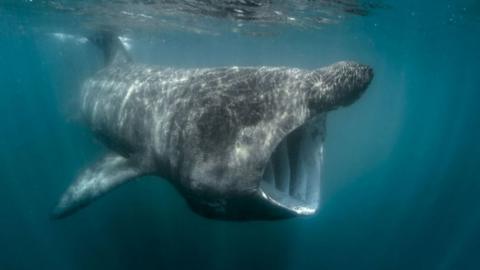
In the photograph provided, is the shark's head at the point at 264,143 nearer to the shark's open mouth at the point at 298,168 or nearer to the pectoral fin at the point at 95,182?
the shark's open mouth at the point at 298,168

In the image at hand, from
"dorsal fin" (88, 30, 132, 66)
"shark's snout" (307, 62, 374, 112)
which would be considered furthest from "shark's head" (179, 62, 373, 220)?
"dorsal fin" (88, 30, 132, 66)

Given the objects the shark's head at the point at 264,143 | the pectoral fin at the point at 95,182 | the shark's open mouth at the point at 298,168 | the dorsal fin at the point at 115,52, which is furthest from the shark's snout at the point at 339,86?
the dorsal fin at the point at 115,52

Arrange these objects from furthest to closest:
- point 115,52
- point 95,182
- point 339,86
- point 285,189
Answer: point 115,52
point 95,182
point 285,189
point 339,86

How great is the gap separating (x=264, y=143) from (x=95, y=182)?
4225 millimetres

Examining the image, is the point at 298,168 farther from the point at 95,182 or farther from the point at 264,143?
the point at 95,182

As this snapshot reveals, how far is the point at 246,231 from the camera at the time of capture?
16.6 meters

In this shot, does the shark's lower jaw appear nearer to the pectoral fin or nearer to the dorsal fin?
the pectoral fin

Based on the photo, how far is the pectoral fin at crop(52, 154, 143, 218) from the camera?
302 inches

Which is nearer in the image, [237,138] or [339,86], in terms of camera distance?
[339,86]

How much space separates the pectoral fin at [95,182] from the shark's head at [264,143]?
2095 mm

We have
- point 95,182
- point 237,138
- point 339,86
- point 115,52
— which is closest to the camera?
point 339,86

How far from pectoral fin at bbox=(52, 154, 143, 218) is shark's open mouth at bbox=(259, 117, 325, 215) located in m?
2.70

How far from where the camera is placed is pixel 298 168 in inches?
246

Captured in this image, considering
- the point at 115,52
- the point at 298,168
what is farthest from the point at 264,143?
A: the point at 115,52
